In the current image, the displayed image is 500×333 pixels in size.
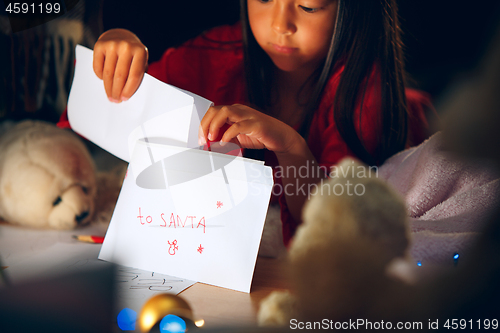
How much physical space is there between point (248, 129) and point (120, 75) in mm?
181

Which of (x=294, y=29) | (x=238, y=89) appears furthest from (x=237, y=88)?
(x=294, y=29)

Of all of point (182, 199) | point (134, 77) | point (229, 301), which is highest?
point (134, 77)

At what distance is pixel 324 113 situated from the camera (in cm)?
46

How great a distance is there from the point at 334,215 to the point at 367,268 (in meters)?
0.03

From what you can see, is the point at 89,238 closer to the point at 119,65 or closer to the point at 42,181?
the point at 42,181

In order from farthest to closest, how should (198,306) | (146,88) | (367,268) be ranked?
(146,88)
(198,306)
(367,268)

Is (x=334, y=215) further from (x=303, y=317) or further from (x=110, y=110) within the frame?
(x=110, y=110)

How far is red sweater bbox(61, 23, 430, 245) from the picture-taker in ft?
1.45

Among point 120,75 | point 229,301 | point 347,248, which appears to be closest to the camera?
point 347,248

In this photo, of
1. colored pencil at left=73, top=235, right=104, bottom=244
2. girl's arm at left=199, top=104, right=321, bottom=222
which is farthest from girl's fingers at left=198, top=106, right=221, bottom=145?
colored pencil at left=73, top=235, right=104, bottom=244

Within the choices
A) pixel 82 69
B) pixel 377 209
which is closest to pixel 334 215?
pixel 377 209

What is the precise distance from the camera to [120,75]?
1.37ft

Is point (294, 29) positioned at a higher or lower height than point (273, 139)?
higher

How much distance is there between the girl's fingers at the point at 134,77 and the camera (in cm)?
41
